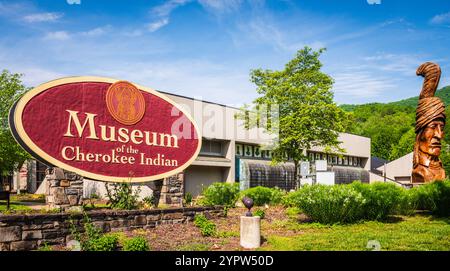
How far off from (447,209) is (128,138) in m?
12.1

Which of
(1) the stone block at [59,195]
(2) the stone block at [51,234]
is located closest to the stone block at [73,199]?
(1) the stone block at [59,195]

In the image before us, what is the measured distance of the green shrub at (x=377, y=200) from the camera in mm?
14062

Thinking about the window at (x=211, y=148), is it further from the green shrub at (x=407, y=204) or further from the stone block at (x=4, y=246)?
the stone block at (x=4, y=246)

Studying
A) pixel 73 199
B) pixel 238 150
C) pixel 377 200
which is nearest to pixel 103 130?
pixel 73 199

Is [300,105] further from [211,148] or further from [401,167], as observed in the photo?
[401,167]

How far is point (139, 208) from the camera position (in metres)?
13.1

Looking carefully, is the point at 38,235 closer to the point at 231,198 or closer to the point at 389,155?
the point at 231,198

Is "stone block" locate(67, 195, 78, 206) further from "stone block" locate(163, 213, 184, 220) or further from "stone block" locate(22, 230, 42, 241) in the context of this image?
"stone block" locate(163, 213, 184, 220)

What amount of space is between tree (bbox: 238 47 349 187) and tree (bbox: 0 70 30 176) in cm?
1580

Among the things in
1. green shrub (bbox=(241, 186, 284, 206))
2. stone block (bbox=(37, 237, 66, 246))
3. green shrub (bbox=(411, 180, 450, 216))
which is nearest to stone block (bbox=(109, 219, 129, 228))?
stone block (bbox=(37, 237, 66, 246))

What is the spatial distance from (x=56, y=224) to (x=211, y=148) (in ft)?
76.9

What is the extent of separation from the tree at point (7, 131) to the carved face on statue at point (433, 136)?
23940 mm
